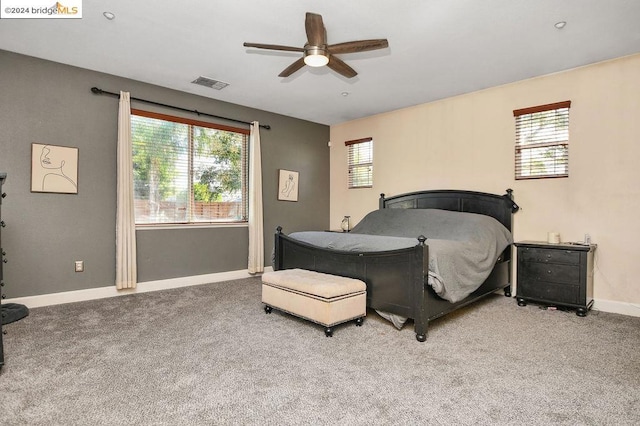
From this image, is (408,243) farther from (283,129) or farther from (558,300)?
(283,129)

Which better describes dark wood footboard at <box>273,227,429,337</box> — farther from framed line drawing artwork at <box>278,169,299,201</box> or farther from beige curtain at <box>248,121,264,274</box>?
framed line drawing artwork at <box>278,169,299,201</box>

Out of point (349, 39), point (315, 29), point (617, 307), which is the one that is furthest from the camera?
point (617, 307)

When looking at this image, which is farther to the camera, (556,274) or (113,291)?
(113,291)

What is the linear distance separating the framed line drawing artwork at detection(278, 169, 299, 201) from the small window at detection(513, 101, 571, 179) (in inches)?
130

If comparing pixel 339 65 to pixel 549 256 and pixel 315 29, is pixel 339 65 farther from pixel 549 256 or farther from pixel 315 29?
pixel 549 256

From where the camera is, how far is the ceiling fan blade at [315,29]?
2469 mm

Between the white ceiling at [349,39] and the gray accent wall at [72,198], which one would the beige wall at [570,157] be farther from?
the gray accent wall at [72,198]

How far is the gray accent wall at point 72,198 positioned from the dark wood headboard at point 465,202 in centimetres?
240

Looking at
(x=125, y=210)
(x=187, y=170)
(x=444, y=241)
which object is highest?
(x=187, y=170)

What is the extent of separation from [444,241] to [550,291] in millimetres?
1360

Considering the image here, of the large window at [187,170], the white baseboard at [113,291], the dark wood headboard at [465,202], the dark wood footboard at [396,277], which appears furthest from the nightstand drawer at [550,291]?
the large window at [187,170]

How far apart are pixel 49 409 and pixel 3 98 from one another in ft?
A: 10.7

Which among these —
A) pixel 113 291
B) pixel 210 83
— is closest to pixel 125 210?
pixel 113 291

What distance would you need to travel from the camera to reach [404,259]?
2879mm
